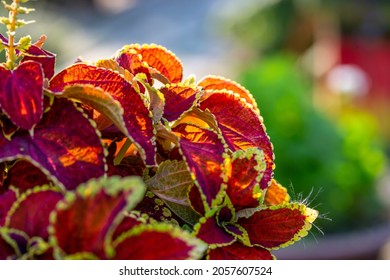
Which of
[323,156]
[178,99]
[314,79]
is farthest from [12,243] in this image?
[314,79]

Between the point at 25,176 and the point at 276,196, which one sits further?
the point at 276,196

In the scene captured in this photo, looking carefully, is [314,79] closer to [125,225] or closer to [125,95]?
[125,95]

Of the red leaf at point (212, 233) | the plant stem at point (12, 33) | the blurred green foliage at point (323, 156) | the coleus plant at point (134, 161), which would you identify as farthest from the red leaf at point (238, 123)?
the blurred green foliage at point (323, 156)

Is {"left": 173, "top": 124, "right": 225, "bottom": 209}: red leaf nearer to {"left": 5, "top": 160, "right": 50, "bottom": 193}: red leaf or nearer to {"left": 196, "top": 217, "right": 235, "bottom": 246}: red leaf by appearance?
{"left": 196, "top": 217, "right": 235, "bottom": 246}: red leaf

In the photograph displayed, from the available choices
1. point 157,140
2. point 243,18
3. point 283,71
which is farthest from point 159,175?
point 243,18

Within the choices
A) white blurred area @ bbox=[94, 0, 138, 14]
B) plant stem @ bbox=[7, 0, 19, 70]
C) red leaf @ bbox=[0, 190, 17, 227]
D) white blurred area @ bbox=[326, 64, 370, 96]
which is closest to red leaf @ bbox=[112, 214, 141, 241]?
red leaf @ bbox=[0, 190, 17, 227]

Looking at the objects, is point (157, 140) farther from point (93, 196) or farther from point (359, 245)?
point (359, 245)
